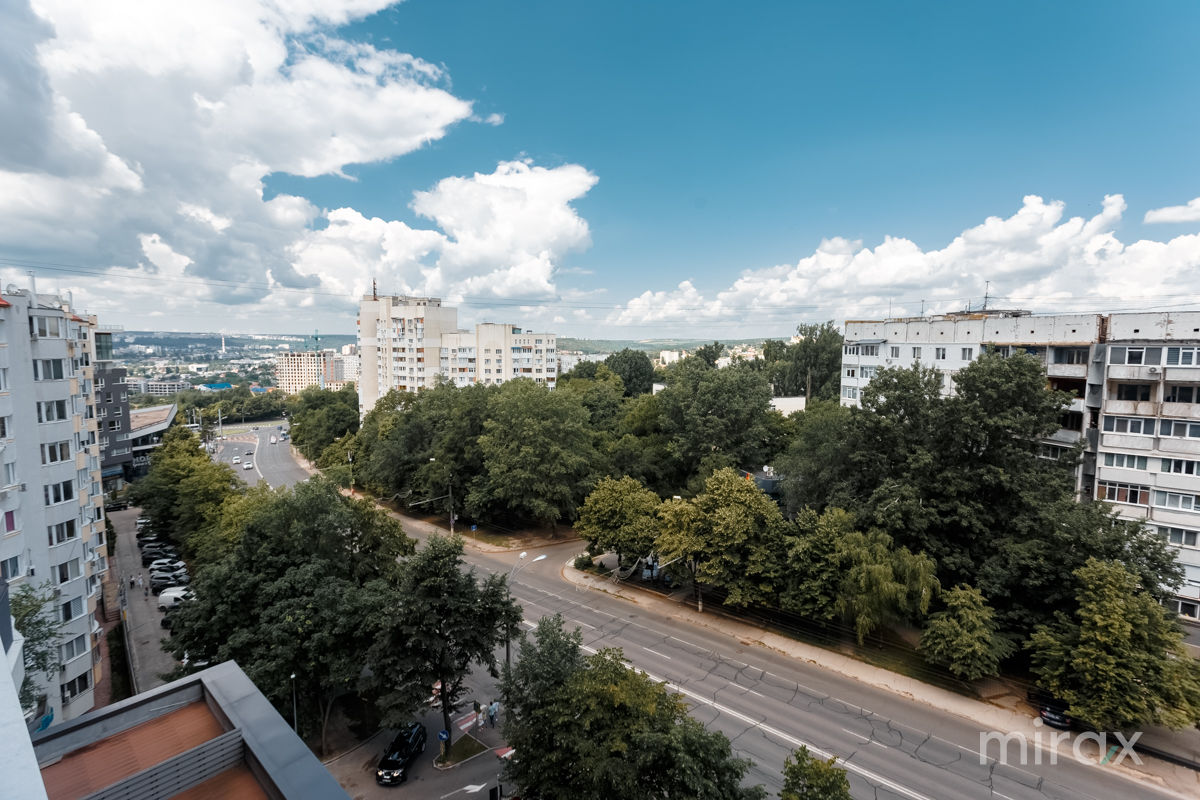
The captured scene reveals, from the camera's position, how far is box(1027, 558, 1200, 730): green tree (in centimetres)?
1875

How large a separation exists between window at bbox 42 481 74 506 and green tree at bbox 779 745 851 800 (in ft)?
91.3

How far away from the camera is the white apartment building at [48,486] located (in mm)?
20500

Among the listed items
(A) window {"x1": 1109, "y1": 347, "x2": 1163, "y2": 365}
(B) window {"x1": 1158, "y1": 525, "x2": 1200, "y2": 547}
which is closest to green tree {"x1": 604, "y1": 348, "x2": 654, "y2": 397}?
(A) window {"x1": 1109, "y1": 347, "x2": 1163, "y2": 365}

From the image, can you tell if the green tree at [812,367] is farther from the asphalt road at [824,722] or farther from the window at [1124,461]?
the asphalt road at [824,722]

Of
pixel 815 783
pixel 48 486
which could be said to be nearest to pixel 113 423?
pixel 48 486

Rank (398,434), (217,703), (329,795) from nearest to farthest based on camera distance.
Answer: (329,795) < (217,703) < (398,434)

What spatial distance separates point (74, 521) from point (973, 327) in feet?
159

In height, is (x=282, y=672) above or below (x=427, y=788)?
above

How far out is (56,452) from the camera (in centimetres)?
2288

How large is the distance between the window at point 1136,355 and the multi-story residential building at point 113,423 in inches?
2956

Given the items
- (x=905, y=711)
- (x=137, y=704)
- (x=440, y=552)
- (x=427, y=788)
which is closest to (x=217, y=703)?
(x=137, y=704)

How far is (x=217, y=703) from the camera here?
34.2 feet

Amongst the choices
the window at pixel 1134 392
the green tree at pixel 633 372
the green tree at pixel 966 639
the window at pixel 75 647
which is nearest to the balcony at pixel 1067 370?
the window at pixel 1134 392

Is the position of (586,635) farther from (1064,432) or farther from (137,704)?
(1064,432)
